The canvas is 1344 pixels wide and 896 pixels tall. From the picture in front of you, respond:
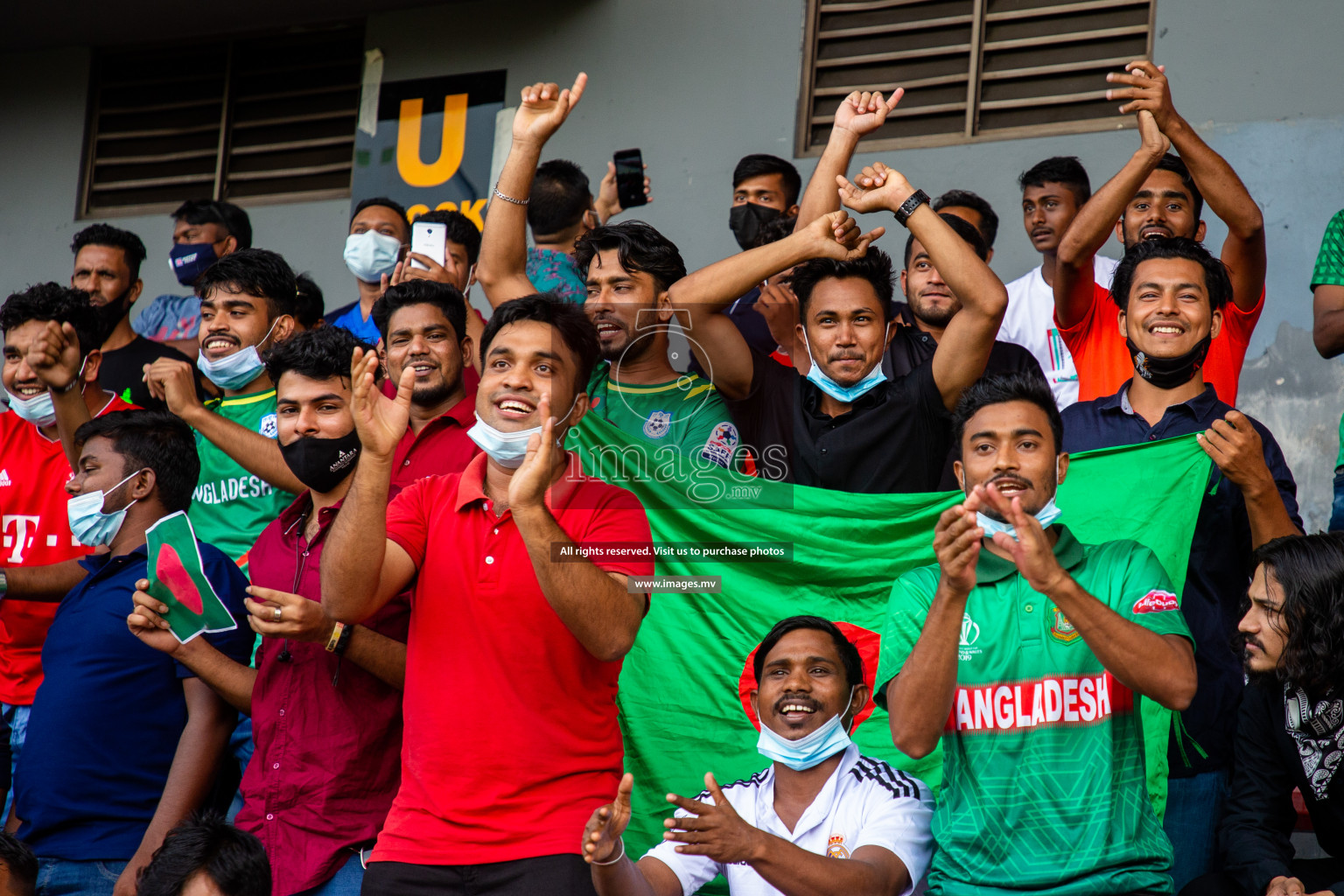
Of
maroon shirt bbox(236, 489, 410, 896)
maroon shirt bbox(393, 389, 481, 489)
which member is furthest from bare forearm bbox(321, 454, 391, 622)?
maroon shirt bbox(393, 389, 481, 489)

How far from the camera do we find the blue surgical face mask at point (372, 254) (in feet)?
20.9

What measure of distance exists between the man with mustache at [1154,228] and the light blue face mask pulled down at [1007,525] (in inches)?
57.7

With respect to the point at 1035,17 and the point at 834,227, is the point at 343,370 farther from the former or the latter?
the point at 1035,17

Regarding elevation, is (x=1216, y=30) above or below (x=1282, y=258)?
above

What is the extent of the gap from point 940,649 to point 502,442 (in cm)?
117

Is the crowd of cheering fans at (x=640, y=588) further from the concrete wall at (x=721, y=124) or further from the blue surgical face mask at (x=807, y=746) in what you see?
the concrete wall at (x=721, y=124)

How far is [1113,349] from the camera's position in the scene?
5.22 m

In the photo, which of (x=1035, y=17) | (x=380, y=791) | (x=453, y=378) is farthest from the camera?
(x=1035, y=17)

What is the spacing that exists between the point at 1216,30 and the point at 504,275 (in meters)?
3.61

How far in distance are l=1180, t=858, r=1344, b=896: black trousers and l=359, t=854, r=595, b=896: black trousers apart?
5.27ft

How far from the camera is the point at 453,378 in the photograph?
4.94 meters

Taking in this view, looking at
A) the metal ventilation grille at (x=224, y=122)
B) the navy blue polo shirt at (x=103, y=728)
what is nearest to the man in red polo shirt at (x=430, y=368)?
the navy blue polo shirt at (x=103, y=728)

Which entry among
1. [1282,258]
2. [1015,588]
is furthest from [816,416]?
[1282,258]

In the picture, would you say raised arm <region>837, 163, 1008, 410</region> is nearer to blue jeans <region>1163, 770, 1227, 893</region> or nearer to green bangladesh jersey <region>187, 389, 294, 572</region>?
blue jeans <region>1163, 770, 1227, 893</region>
